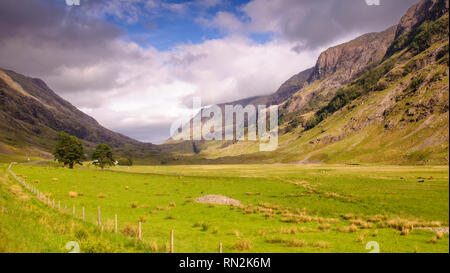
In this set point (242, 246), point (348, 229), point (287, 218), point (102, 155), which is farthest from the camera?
point (102, 155)

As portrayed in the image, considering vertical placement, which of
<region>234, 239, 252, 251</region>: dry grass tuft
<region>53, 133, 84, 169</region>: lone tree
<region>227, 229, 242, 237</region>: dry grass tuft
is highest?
<region>53, 133, 84, 169</region>: lone tree

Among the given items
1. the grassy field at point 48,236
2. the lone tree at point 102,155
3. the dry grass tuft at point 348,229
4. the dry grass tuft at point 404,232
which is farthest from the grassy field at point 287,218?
the lone tree at point 102,155

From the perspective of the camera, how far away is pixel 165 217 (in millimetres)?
38938

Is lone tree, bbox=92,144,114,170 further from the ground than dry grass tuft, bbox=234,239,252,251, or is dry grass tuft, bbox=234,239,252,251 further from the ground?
lone tree, bbox=92,144,114,170

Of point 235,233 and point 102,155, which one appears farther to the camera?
point 102,155

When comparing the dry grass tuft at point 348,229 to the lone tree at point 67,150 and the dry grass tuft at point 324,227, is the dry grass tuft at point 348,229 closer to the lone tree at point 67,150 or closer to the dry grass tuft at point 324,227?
the dry grass tuft at point 324,227

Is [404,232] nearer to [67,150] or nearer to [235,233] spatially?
[235,233]

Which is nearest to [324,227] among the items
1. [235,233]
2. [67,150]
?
[235,233]

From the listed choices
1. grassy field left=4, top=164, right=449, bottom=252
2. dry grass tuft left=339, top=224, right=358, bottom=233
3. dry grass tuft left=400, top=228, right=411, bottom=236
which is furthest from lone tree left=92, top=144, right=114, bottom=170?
dry grass tuft left=400, top=228, right=411, bottom=236

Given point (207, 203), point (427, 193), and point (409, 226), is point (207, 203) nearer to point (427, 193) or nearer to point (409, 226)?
point (409, 226)

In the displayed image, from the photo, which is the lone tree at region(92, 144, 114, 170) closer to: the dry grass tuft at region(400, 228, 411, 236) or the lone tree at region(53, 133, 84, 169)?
the lone tree at region(53, 133, 84, 169)

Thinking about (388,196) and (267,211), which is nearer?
(267,211)
